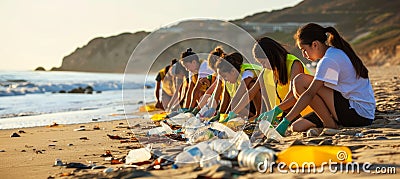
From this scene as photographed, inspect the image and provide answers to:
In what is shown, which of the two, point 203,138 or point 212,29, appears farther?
point 212,29

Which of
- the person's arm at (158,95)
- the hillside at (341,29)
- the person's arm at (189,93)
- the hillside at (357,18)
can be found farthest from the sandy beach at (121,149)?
the hillside at (357,18)

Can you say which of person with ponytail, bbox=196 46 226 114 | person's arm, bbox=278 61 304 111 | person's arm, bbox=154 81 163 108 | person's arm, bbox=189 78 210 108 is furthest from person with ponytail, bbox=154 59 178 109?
person's arm, bbox=278 61 304 111

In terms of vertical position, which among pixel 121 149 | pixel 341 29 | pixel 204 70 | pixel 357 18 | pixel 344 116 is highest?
pixel 357 18

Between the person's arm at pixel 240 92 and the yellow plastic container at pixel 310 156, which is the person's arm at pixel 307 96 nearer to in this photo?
the yellow plastic container at pixel 310 156

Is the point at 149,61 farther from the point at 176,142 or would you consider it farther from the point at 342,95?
the point at 342,95

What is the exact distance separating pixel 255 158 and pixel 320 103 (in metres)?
1.54

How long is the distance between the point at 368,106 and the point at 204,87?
3.28 metres

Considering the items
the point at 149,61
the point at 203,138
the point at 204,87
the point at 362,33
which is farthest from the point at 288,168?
the point at 362,33

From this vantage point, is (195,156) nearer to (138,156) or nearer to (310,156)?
(138,156)

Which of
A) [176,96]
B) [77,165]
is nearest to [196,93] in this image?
[176,96]

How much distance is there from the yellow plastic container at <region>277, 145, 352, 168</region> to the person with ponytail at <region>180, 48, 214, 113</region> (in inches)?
155

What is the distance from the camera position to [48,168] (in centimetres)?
354

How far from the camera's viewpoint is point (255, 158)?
111 inches

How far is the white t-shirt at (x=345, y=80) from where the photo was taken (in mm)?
4023
